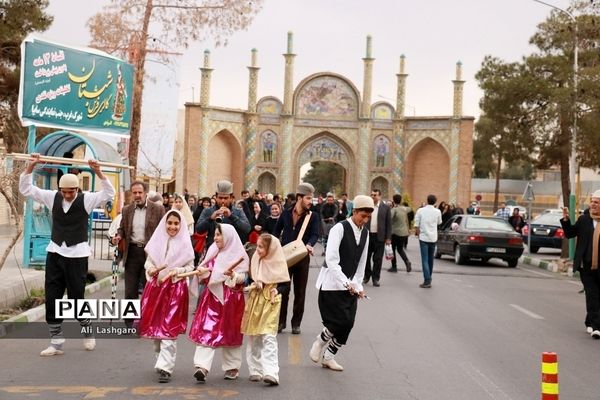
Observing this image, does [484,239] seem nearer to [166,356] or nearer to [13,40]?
[13,40]

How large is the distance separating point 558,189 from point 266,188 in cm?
2119

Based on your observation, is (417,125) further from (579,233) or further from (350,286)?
(350,286)

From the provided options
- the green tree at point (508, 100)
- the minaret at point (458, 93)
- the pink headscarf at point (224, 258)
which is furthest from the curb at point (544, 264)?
the minaret at point (458, 93)

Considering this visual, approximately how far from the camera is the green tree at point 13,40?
90.7 feet

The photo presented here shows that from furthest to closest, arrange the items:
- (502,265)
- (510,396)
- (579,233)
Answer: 1. (502,265)
2. (579,233)
3. (510,396)


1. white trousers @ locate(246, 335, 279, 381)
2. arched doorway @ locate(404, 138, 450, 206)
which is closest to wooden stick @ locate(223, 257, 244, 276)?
white trousers @ locate(246, 335, 279, 381)

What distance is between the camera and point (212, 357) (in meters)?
7.34

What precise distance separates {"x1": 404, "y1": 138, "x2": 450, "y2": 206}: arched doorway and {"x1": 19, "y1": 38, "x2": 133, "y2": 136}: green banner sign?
37.3 metres

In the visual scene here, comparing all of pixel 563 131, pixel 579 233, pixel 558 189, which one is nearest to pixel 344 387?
pixel 579 233

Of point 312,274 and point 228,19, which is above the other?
point 228,19

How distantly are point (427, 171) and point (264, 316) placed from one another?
48.0 meters

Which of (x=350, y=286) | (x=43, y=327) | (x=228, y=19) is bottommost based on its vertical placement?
(x=43, y=327)

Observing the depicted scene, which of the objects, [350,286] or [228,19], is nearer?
[350,286]

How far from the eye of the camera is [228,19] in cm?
2444
